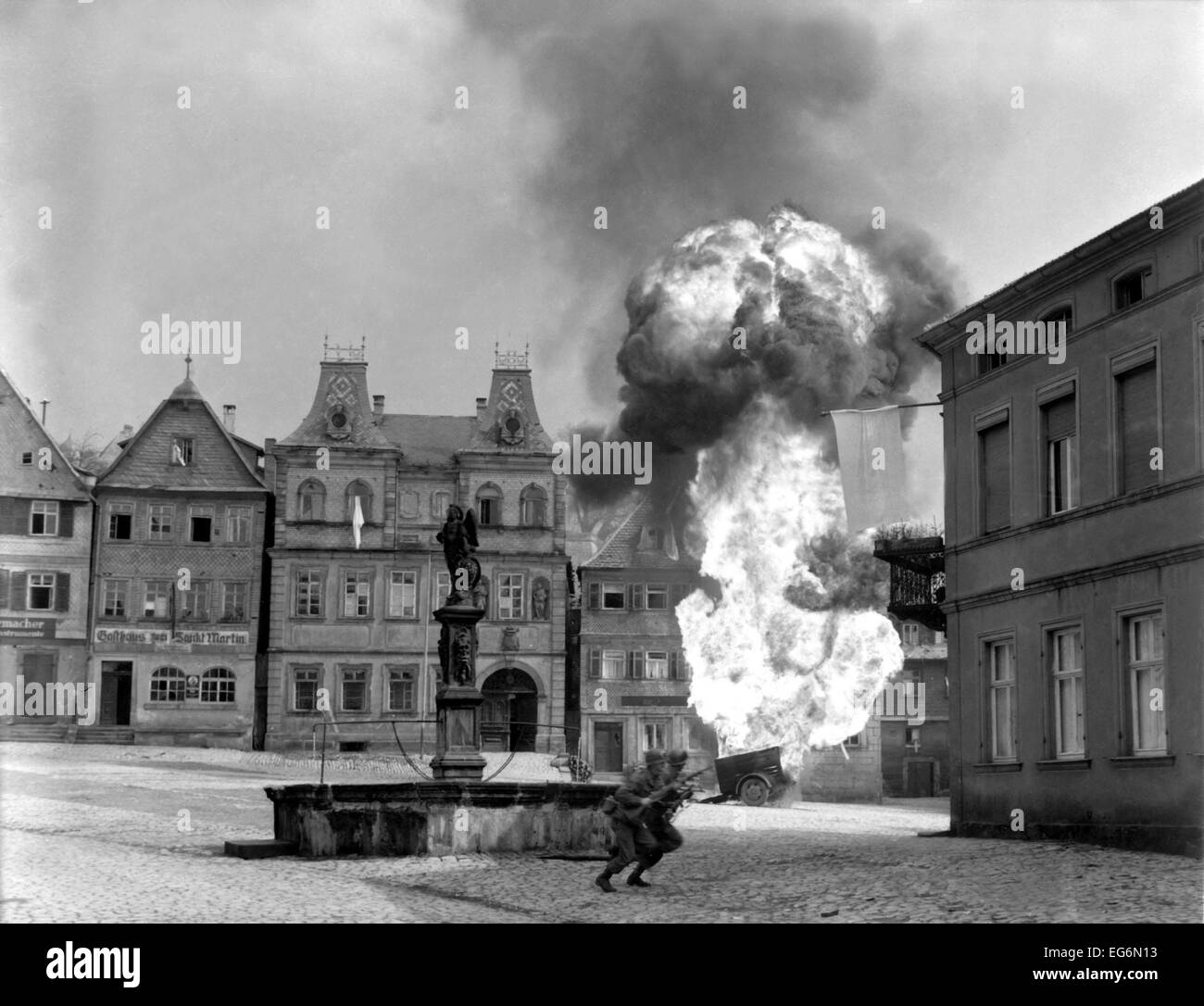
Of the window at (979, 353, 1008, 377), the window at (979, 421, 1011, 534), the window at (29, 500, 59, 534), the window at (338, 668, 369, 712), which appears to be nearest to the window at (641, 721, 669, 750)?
the window at (338, 668, 369, 712)

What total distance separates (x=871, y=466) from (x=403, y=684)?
32.7 meters

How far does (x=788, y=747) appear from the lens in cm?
4600

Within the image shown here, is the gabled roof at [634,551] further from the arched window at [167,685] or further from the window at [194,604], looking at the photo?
the arched window at [167,685]

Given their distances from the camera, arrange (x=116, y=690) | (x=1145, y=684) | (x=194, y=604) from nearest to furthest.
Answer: (x=1145, y=684), (x=116, y=690), (x=194, y=604)

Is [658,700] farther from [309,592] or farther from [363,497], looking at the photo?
[309,592]

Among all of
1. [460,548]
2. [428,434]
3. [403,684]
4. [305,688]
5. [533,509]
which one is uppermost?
[428,434]

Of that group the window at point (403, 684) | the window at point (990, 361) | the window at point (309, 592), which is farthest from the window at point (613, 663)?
the window at point (990, 361)

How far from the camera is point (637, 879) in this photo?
17.2 m

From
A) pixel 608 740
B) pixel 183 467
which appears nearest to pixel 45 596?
pixel 183 467

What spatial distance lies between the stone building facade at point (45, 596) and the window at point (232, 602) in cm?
455

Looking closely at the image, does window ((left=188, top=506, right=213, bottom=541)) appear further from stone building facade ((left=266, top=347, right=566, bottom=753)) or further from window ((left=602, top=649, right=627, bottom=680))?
window ((left=602, top=649, right=627, bottom=680))

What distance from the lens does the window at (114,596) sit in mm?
56656

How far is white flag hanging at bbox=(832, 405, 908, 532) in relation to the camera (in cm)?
2825
